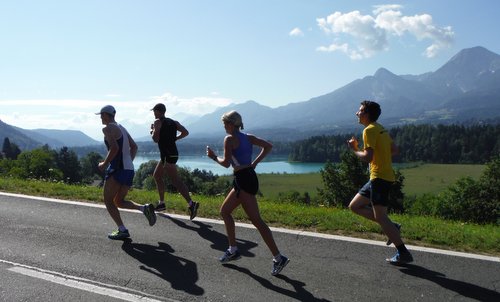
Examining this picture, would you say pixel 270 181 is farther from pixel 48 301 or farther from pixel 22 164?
pixel 48 301

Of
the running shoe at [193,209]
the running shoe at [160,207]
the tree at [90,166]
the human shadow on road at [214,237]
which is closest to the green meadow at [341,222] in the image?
the running shoe at [160,207]

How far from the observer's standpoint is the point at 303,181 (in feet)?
288

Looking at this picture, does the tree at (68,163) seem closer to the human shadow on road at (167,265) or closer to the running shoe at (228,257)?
the human shadow on road at (167,265)

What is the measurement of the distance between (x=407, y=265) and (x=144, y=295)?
3127 mm

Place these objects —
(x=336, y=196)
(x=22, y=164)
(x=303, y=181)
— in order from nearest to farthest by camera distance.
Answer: (x=336, y=196)
(x=22, y=164)
(x=303, y=181)

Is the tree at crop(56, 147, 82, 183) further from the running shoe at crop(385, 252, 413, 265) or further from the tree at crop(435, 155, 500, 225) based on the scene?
the running shoe at crop(385, 252, 413, 265)

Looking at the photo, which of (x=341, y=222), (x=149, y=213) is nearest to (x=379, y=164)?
(x=341, y=222)

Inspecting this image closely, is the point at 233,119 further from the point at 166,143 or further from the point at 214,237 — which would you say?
the point at 166,143

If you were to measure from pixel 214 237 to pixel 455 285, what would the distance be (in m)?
3.38

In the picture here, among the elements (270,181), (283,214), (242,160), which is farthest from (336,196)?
(270,181)

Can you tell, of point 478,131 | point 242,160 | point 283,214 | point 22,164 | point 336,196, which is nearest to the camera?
point 242,160

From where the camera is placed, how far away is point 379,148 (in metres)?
5.25

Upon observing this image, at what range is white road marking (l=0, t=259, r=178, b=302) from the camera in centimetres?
445

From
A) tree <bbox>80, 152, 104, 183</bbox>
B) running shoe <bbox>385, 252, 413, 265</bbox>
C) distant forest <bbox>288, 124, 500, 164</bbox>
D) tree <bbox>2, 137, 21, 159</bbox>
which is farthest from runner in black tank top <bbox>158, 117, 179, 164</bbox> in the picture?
tree <bbox>2, 137, 21, 159</bbox>
